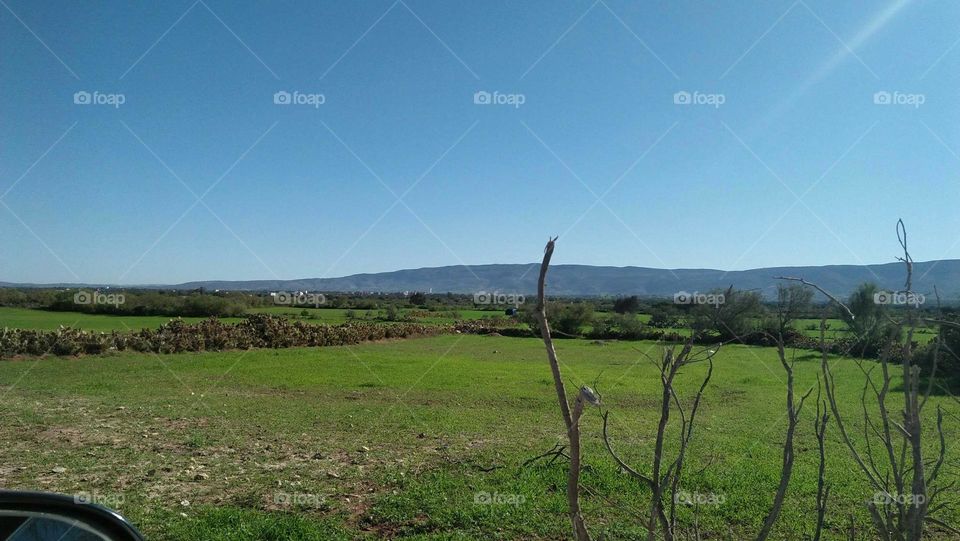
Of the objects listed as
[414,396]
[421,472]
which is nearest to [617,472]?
[421,472]

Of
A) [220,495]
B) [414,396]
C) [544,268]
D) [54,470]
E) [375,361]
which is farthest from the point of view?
[375,361]

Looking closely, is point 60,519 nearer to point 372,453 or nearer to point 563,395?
point 563,395

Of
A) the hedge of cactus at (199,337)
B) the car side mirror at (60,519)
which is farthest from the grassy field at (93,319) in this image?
the car side mirror at (60,519)

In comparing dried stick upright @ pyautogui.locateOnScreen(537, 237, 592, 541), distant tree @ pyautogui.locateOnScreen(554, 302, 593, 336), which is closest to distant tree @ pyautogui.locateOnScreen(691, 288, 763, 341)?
dried stick upright @ pyautogui.locateOnScreen(537, 237, 592, 541)

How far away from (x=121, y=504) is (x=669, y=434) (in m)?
7.40

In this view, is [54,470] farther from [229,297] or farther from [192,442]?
[229,297]

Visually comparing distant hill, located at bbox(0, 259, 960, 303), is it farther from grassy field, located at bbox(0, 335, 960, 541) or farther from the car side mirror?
the car side mirror

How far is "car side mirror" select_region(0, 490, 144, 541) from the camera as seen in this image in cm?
151

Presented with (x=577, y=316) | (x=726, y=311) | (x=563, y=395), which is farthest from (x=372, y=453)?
(x=577, y=316)

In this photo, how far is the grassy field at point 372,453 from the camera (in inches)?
199

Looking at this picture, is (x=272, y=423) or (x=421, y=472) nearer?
(x=421, y=472)

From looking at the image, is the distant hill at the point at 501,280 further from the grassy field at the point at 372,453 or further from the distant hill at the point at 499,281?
the grassy field at the point at 372,453

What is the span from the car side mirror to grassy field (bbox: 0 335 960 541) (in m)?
1.99

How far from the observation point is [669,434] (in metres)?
9.21
